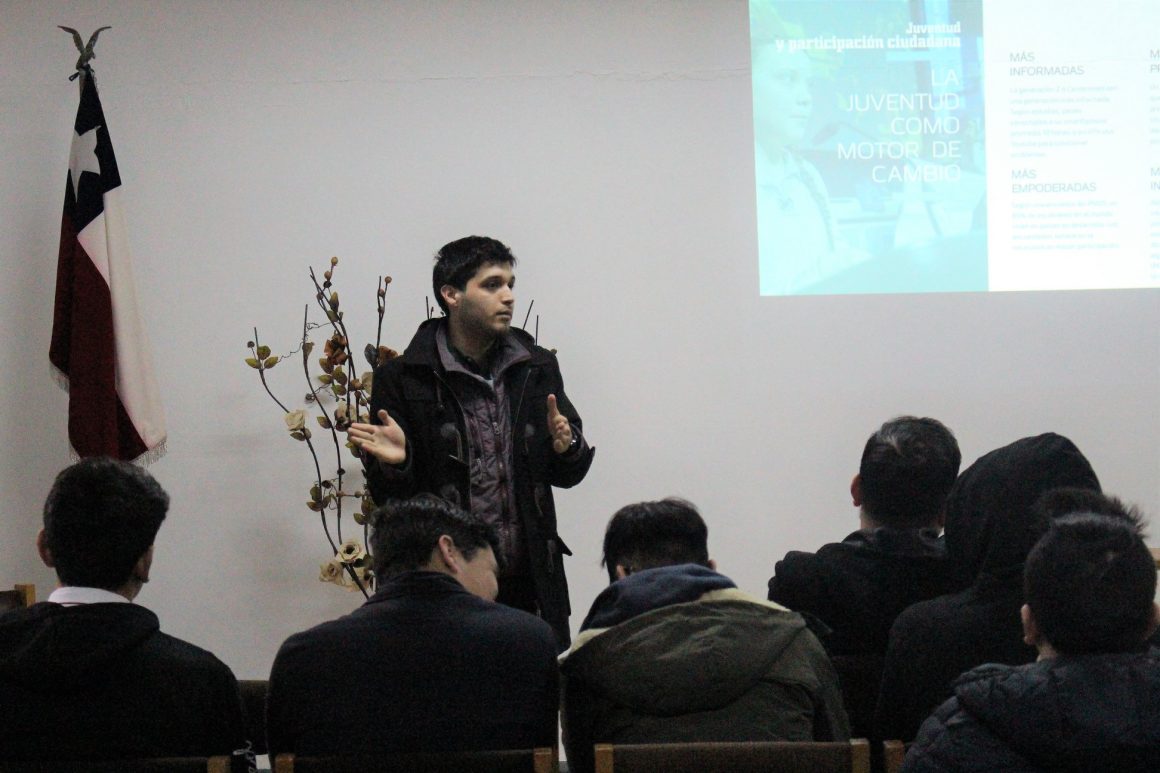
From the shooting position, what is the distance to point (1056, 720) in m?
1.47

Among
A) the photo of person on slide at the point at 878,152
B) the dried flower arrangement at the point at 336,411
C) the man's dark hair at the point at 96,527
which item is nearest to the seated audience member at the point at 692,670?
the man's dark hair at the point at 96,527

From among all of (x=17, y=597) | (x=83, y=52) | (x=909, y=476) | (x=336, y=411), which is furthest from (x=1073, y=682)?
(x=83, y=52)

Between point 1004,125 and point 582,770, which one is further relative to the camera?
point 1004,125

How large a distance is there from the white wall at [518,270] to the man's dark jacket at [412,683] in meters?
2.19

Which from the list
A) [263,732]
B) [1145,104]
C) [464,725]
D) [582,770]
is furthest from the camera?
[1145,104]

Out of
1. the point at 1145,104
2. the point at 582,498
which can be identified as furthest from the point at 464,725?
the point at 1145,104

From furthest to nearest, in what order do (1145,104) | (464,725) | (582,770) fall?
(1145,104) < (582,770) < (464,725)

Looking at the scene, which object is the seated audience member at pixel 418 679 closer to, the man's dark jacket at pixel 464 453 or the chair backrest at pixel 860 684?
the chair backrest at pixel 860 684

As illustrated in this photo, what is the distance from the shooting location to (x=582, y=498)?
4.07 meters

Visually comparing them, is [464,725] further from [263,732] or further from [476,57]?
[476,57]

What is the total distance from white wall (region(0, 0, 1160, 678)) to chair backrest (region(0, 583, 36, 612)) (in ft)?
1.32

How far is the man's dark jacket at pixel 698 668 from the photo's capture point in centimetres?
183

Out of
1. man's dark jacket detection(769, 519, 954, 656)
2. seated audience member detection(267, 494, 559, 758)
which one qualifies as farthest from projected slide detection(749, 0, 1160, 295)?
seated audience member detection(267, 494, 559, 758)

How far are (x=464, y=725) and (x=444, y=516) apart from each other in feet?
1.27
